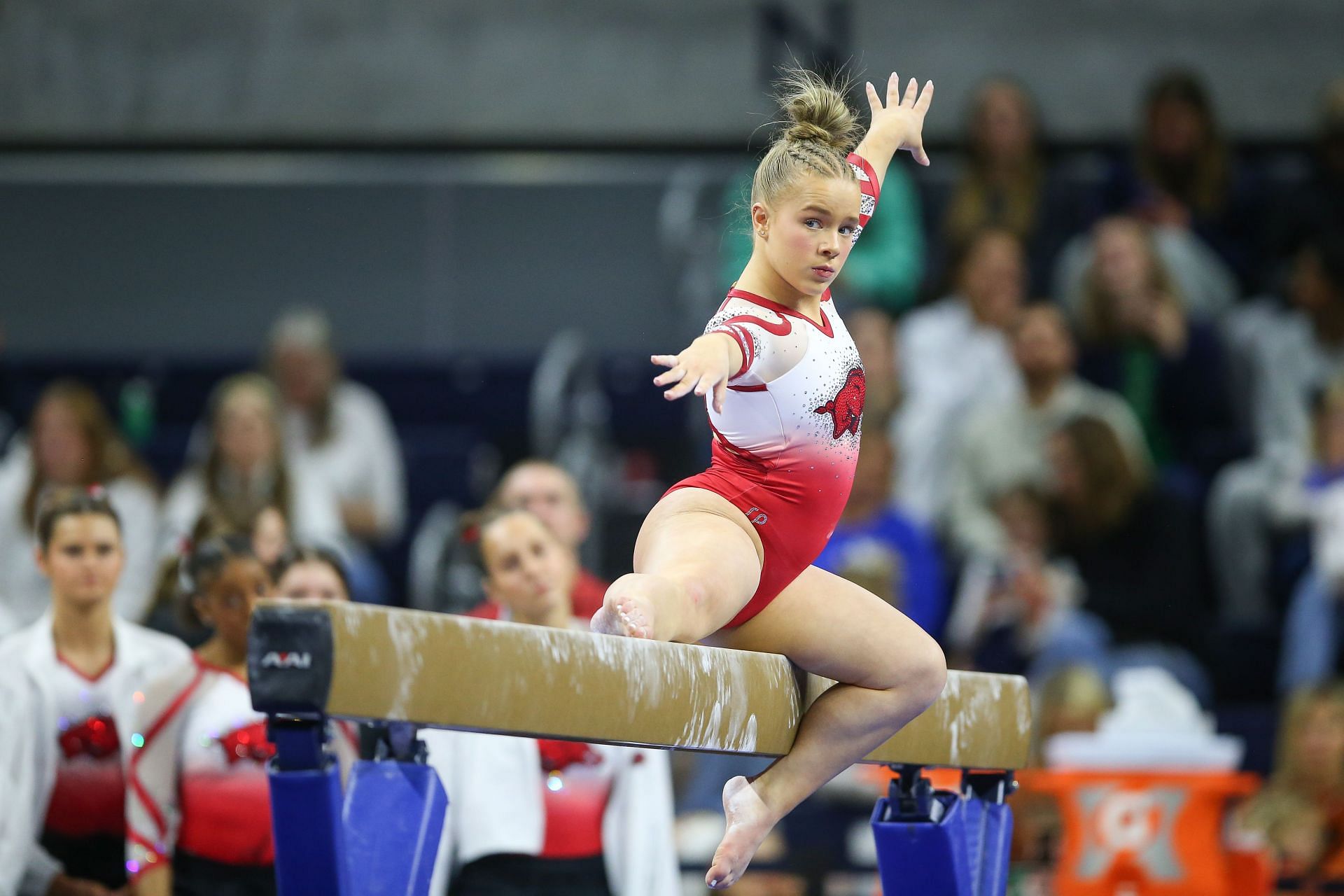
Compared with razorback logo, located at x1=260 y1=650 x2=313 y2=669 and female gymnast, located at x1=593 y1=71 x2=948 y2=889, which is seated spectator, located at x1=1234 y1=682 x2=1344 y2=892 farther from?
razorback logo, located at x1=260 y1=650 x2=313 y2=669

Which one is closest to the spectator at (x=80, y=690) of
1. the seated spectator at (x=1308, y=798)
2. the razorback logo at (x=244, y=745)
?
the razorback logo at (x=244, y=745)

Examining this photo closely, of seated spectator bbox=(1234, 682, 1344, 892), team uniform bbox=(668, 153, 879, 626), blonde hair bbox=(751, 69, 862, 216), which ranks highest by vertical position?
blonde hair bbox=(751, 69, 862, 216)

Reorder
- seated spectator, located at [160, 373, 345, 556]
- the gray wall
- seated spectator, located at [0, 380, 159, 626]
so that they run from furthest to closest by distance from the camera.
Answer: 1. the gray wall
2. seated spectator, located at [0, 380, 159, 626]
3. seated spectator, located at [160, 373, 345, 556]

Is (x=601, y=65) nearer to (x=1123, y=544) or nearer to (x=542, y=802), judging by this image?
(x=1123, y=544)

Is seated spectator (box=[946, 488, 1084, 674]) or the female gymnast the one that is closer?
the female gymnast

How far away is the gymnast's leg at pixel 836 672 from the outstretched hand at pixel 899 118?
2.67 ft

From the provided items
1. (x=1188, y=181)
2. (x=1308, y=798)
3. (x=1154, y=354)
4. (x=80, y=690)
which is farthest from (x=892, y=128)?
(x=1188, y=181)

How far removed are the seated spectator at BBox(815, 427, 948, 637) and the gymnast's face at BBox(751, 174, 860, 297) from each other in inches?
132

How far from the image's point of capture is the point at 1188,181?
7906 mm

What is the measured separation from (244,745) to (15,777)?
0.52m

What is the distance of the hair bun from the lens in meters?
2.98

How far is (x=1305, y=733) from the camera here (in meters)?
5.73

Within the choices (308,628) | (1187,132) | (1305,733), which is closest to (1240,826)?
(1305,733)

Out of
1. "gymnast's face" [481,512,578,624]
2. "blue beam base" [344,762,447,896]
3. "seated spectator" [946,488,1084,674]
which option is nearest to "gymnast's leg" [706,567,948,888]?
"blue beam base" [344,762,447,896]
